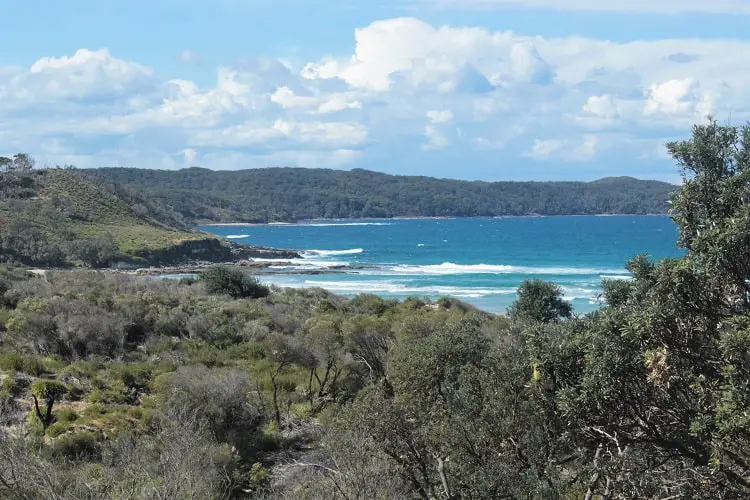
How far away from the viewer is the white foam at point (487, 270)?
246ft

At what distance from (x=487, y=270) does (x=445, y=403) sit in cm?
6913

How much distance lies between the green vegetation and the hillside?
5558cm

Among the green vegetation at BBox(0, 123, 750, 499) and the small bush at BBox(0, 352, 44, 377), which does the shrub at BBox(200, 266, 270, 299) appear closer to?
the green vegetation at BBox(0, 123, 750, 499)

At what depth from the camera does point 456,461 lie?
9.29 metres

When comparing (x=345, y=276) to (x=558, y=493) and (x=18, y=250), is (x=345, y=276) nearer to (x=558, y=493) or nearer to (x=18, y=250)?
(x=18, y=250)

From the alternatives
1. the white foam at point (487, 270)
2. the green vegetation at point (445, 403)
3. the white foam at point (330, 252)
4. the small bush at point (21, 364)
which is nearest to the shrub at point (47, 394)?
the green vegetation at point (445, 403)

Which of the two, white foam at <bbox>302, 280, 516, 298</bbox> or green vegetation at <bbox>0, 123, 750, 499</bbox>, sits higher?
green vegetation at <bbox>0, 123, 750, 499</bbox>

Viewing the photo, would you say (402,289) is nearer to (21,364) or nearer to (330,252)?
(21,364)

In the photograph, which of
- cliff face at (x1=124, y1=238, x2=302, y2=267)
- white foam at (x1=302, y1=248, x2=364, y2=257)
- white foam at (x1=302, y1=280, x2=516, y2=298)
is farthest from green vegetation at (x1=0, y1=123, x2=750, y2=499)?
white foam at (x1=302, y1=248, x2=364, y2=257)

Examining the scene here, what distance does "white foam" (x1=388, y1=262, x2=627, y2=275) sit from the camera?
246 feet

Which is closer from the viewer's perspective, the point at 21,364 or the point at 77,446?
the point at 77,446

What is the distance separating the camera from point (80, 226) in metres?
88.4

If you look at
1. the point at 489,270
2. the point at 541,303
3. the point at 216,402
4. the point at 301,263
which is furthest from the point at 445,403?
the point at 301,263

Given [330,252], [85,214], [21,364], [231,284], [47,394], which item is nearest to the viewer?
[47,394]
